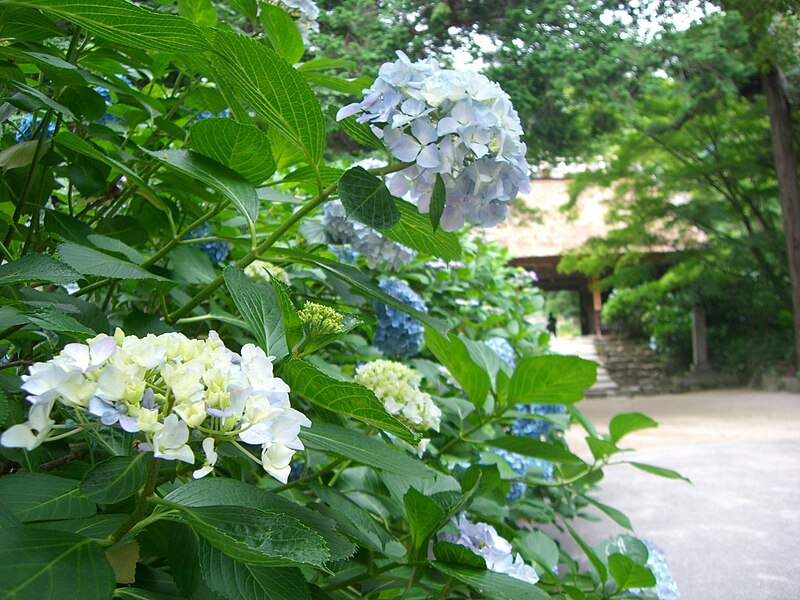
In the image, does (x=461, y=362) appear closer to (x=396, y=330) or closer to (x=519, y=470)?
(x=396, y=330)

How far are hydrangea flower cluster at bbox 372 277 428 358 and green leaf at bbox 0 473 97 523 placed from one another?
103 cm

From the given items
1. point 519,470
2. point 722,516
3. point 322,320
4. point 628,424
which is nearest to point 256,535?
point 322,320

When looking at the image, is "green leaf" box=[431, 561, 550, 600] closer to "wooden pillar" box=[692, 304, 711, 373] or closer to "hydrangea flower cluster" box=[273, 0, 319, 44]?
"hydrangea flower cluster" box=[273, 0, 319, 44]

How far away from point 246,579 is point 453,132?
401 mm

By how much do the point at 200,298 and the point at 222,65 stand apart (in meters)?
0.23

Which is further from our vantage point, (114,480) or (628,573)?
(628,573)

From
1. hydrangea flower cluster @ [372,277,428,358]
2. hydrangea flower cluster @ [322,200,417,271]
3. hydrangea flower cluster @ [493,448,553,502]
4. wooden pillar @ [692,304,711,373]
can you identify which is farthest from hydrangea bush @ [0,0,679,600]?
wooden pillar @ [692,304,711,373]

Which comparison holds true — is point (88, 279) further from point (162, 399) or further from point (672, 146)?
point (672, 146)

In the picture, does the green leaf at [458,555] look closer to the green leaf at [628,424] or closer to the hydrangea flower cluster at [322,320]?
the hydrangea flower cluster at [322,320]

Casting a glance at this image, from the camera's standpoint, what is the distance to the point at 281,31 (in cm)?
90

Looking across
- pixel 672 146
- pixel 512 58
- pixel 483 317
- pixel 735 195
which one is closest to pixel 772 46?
pixel 672 146

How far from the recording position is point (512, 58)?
6.39 m

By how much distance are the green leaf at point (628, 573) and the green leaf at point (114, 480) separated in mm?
904

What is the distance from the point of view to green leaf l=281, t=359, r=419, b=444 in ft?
1.86
